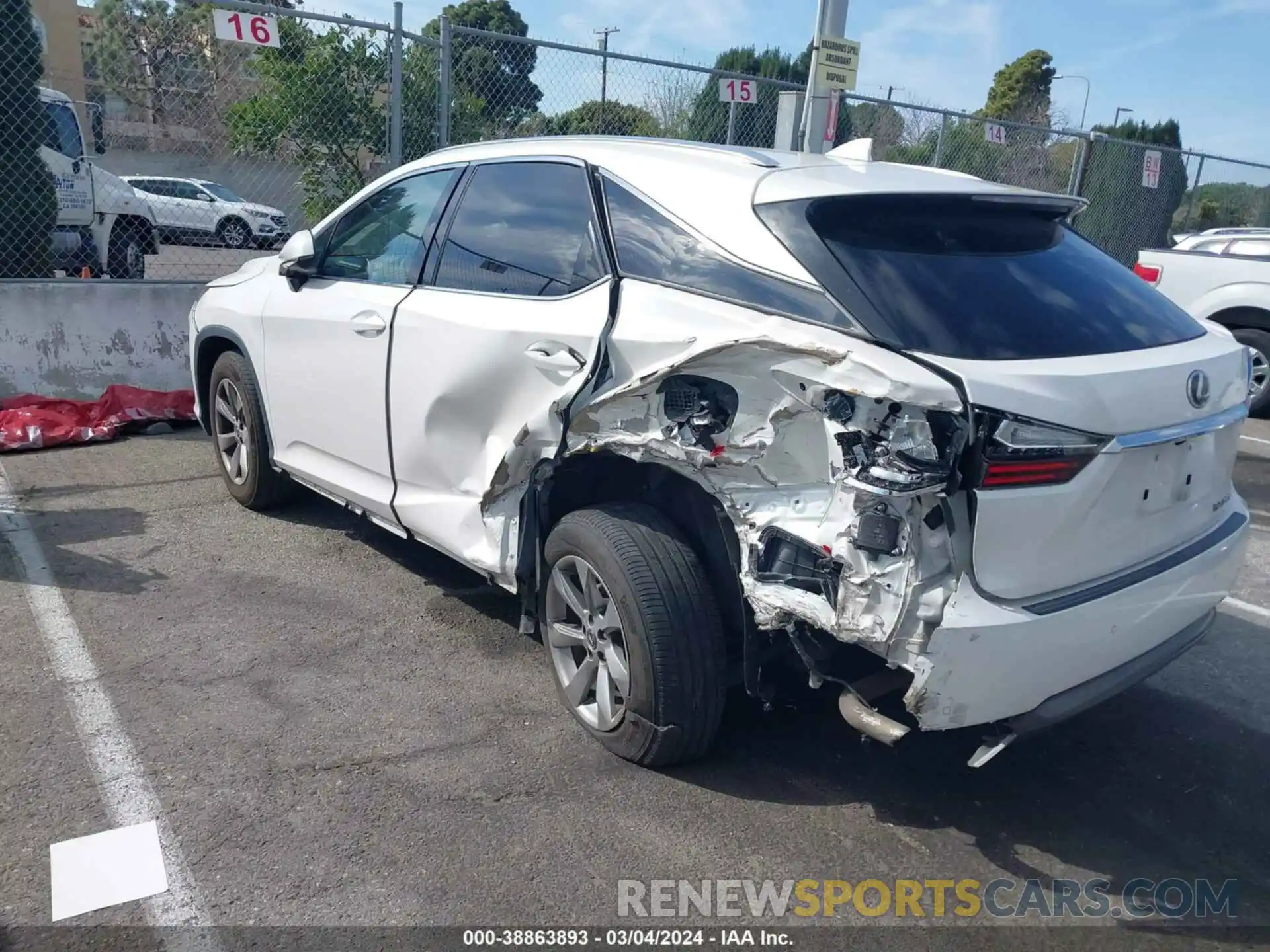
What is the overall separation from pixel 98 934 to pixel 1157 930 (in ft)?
8.79

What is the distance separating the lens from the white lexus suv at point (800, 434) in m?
2.51

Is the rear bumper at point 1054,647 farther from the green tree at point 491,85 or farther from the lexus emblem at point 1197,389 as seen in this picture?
the green tree at point 491,85

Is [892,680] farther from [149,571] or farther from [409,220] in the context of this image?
[149,571]

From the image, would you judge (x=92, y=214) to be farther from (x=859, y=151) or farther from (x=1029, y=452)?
(x=1029, y=452)

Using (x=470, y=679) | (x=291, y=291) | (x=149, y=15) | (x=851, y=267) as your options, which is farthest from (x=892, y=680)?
(x=149, y=15)

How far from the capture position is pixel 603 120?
9578 millimetres

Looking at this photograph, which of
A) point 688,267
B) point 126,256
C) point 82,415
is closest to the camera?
point 688,267

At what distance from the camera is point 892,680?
2809 millimetres

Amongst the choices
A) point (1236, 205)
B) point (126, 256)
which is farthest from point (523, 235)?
point (1236, 205)

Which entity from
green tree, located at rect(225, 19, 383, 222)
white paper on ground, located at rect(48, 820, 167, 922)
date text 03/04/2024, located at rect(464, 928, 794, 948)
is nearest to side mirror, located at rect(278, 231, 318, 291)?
white paper on ground, located at rect(48, 820, 167, 922)

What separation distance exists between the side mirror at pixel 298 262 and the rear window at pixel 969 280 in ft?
7.98

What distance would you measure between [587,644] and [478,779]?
0.54 meters

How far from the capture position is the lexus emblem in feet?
9.58

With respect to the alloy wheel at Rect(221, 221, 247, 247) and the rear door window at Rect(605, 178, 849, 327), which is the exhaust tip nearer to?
the rear door window at Rect(605, 178, 849, 327)
